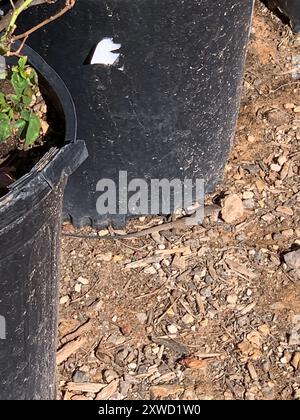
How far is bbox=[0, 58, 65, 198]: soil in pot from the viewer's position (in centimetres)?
170

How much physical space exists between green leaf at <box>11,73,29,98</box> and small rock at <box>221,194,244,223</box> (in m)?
0.84

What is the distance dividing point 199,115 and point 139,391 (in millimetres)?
728

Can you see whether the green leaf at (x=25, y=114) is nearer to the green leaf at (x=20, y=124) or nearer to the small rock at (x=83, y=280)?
the green leaf at (x=20, y=124)

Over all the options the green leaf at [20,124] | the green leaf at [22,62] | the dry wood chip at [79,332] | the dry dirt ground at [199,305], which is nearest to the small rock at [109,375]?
the dry dirt ground at [199,305]

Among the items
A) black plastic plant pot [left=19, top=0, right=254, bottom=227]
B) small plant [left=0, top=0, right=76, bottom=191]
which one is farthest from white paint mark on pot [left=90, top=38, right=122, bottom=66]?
small plant [left=0, top=0, right=76, bottom=191]

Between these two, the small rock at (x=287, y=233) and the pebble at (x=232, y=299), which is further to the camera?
the small rock at (x=287, y=233)

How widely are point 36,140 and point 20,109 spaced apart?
8cm

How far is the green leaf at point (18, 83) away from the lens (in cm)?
165

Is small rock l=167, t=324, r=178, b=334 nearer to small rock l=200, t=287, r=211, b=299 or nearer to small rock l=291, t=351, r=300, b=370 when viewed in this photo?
small rock l=200, t=287, r=211, b=299

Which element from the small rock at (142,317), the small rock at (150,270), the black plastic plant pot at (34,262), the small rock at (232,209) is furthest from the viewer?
the small rock at (232,209)

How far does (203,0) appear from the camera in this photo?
189 cm

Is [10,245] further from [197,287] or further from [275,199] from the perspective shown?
[275,199]

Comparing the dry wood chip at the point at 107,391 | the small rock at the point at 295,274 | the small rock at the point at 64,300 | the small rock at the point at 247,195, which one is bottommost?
the dry wood chip at the point at 107,391

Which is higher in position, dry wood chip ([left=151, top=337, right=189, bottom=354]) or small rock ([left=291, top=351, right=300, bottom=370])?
dry wood chip ([left=151, top=337, right=189, bottom=354])
